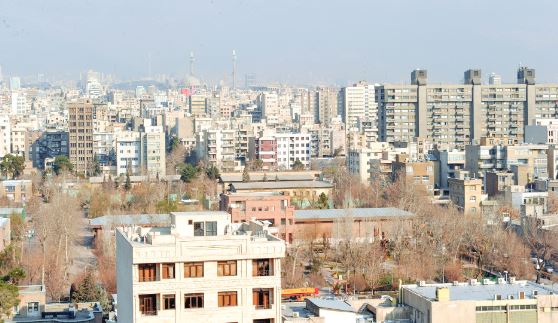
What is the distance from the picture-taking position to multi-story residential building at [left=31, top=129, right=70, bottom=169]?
38594mm

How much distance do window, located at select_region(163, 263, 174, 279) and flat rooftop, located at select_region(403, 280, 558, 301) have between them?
13.0ft

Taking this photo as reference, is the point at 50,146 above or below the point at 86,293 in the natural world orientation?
above

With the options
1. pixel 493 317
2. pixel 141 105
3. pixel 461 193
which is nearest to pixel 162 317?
pixel 493 317

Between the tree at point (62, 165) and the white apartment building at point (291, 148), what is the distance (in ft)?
21.9

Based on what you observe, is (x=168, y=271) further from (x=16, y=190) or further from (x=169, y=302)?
(x=16, y=190)

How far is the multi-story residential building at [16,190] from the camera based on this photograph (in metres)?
28.6

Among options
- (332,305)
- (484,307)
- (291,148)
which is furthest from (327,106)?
(332,305)

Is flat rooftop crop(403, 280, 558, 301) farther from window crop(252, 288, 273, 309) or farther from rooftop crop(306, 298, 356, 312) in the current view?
window crop(252, 288, 273, 309)

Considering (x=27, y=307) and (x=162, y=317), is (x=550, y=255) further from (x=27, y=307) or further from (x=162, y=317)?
(x=162, y=317)

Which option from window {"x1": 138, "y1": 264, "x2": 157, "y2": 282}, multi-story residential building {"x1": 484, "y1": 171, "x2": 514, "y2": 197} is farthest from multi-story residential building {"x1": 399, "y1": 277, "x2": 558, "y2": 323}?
multi-story residential building {"x1": 484, "y1": 171, "x2": 514, "y2": 197}

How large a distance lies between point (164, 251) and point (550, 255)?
12.0 m

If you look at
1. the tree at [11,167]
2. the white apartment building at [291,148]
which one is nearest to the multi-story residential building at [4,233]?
the tree at [11,167]

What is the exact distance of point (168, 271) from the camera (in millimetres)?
7340

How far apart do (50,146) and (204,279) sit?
32440 millimetres
